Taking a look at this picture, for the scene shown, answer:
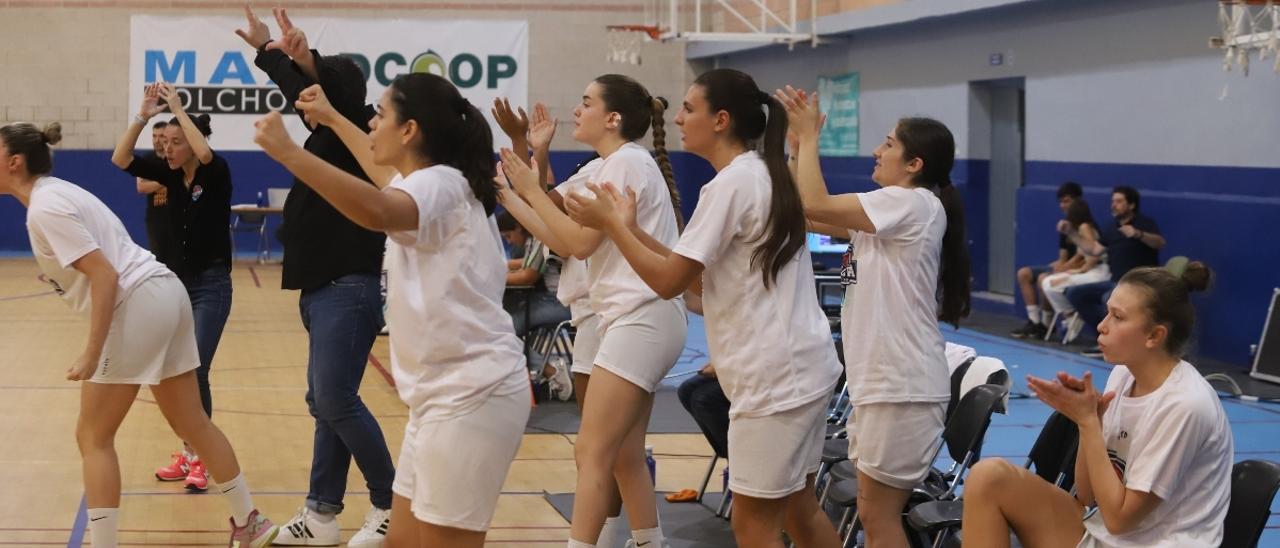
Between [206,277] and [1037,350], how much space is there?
23.1 feet

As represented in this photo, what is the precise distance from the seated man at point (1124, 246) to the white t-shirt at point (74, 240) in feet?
24.8

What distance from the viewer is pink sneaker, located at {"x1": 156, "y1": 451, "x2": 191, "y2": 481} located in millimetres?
6207

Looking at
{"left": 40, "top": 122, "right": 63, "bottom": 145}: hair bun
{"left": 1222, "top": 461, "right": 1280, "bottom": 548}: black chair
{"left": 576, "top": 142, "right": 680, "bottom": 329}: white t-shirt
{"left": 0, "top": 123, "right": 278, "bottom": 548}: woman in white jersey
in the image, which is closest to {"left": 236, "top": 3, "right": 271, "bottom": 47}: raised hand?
{"left": 0, "top": 123, "right": 278, "bottom": 548}: woman in white jersey

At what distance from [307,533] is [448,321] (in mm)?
2311

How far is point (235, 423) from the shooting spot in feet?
25.3

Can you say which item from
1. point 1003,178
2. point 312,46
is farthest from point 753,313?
point 312,46

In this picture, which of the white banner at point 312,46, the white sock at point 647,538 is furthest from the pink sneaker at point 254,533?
the white banner at point 312,46

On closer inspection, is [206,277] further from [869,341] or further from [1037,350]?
[1037,350]

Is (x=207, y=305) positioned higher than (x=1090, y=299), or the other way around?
(x=207, y=305)

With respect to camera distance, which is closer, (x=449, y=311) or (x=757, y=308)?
(x=449, y=311)

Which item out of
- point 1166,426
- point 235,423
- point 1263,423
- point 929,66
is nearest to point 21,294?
point 235,423

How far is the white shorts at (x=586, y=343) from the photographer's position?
474cm

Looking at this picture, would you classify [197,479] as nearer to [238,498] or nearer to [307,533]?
[307,533]

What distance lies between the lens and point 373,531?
509 centimetres
